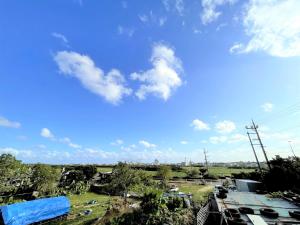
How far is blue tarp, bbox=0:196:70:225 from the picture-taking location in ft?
70.3

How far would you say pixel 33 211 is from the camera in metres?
23.7

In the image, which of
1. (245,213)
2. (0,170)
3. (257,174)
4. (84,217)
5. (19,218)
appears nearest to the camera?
(245,213)

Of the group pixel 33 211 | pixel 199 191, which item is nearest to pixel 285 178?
pixel 199 191

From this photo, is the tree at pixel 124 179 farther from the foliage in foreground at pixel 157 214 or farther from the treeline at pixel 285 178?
the treeline at pixel 285 178

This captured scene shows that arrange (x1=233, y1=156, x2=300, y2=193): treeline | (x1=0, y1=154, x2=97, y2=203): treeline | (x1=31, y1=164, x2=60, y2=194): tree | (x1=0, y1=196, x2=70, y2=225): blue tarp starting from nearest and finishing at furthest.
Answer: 1. (x1=0, y1=196, x2=70, y2=225): blue tarp
2. (x1=233, y1=156, x2=300, y2=193): treeline
3. (x1=0, y1=154, x2=97, y2=203): treeline
4. (x1=31, y1=164, x2=60, y2=194): tree

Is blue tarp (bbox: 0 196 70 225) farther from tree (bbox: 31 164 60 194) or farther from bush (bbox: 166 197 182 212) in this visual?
tree (bbox: 31 164 60 194)

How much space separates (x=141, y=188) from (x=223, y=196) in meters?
19.6

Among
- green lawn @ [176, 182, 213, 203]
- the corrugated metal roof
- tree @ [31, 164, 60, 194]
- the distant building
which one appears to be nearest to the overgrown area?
tree @ [31, 164, 60, 194]

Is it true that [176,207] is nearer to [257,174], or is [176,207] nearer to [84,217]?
[84,217]

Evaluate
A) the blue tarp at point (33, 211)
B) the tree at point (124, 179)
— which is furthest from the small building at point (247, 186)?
the blue tarp at point (33, 211)

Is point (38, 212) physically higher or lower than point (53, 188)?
lower

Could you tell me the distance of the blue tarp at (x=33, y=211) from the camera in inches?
843

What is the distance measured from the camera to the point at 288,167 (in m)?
27.0

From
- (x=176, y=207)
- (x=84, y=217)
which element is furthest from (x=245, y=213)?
(x=84, y=217)
